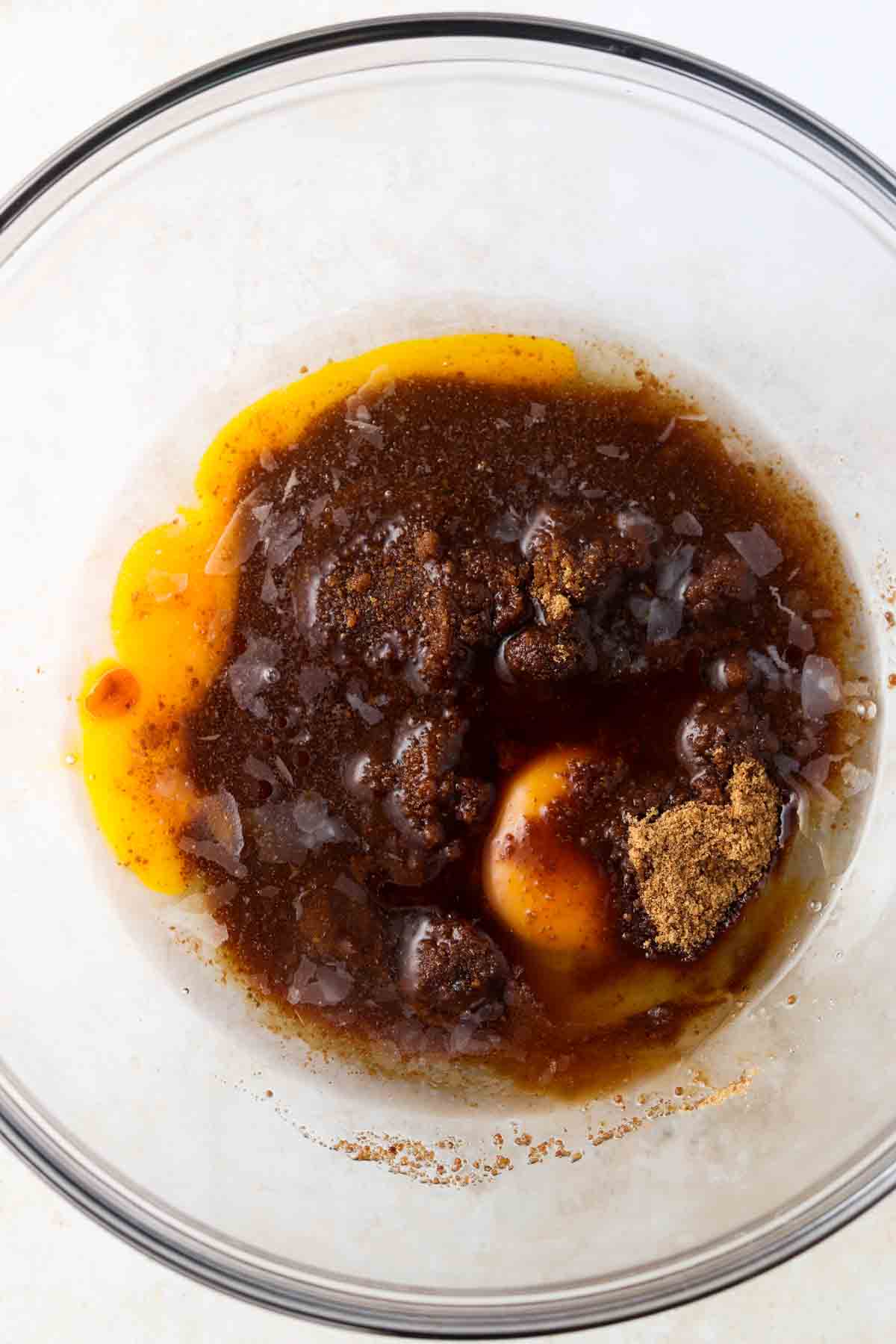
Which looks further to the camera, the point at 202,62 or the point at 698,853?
the point at 202,62

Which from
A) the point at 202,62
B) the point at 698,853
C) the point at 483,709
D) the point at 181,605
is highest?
the point at 202,62

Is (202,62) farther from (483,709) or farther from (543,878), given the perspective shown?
(543,878)

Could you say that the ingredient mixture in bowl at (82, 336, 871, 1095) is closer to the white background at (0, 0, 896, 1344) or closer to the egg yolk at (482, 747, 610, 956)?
the egg yolk at (482, 747, 610, 956)

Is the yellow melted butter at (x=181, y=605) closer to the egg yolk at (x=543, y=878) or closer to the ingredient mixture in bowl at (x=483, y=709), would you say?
the ingredient mixture in bowl at (x=483, y=709)

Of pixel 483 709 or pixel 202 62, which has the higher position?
pixel 202 62

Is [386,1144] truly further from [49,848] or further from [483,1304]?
[49,848]

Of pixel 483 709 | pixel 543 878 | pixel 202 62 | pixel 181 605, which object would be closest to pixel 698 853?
pixel 543 878

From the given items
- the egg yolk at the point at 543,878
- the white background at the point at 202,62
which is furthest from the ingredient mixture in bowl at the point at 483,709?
the white background at the point at 202,62
